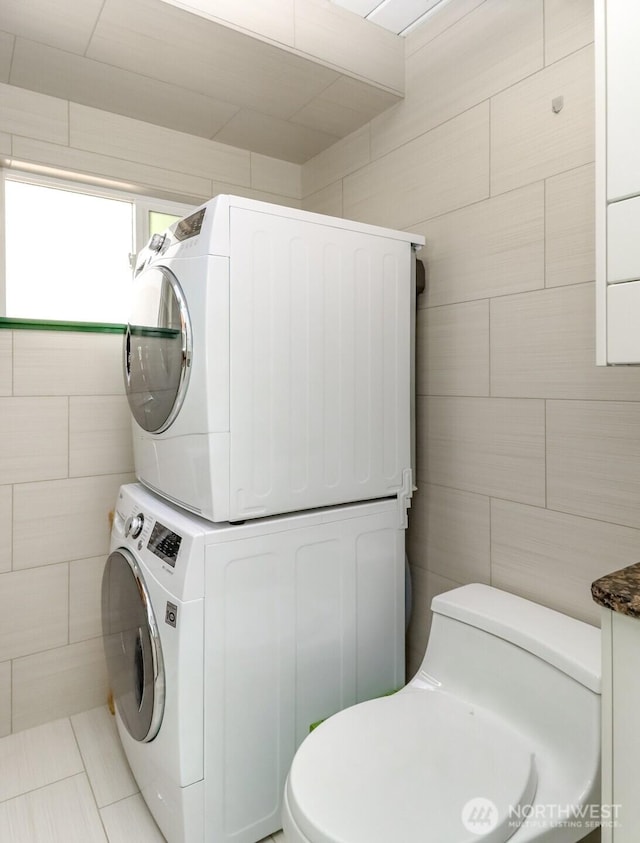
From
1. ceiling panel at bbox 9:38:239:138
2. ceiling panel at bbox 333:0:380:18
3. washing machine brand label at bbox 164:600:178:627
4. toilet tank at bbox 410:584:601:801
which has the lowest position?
toilet tank at bbox 410:584:601:801

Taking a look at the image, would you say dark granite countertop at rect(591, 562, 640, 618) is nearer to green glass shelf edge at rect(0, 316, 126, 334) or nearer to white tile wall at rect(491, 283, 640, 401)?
white tile wall at rect(491, 283, 640, 401)

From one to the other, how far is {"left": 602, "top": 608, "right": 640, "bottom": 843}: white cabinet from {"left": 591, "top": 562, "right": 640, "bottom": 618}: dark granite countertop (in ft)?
0.08

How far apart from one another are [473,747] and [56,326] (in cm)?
183

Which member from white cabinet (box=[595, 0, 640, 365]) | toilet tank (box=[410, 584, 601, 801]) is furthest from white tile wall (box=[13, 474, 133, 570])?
white cabinet (box=[595, 0, 640, 365])

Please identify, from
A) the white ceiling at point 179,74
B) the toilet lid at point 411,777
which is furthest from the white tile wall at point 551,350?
the white ceiling at point 179,74

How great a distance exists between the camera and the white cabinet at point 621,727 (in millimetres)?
858

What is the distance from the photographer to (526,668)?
1.30m

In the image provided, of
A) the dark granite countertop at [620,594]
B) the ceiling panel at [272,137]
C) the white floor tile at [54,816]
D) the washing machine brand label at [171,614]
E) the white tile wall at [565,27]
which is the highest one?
the ceiling panel at [272,137]

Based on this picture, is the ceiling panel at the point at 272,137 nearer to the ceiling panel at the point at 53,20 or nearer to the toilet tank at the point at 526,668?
the ceiling panel at the point at 53,20

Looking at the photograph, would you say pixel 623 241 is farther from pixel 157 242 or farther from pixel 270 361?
pixel 157 242

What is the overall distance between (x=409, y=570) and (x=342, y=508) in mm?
494

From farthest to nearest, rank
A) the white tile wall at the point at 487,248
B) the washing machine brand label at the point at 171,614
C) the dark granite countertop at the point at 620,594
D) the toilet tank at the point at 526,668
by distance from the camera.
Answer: the white tile wall at the point at 487,248 < the washing machine brand label at the point at 171,614 < the toilet tank at the point at 526,668 < the dark granite countertop at the point at 620,594

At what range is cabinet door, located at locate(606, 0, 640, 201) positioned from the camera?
35.8 inches

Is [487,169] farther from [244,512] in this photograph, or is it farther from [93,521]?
[93,521]
